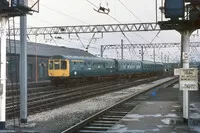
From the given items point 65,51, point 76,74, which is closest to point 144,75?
point 65,51

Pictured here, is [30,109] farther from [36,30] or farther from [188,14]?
[36,30]

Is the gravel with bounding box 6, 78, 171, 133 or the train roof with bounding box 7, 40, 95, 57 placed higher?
the train roof with bounding box 7, 40, 95, 57

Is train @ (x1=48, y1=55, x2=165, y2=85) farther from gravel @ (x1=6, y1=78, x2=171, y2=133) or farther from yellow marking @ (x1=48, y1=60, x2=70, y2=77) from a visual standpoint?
gravel @ (x1=6, y1=78, x2=171, y2=133)

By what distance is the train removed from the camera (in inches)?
1372

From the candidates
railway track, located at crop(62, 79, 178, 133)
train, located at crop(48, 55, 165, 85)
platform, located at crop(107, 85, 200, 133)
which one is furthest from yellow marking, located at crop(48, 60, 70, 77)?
platform, located at crop(107, 85, 200, 133)

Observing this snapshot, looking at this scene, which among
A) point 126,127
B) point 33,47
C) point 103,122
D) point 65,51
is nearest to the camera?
point 126,127

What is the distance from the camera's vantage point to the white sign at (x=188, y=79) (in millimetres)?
10664

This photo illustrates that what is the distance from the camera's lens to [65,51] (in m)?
62.1

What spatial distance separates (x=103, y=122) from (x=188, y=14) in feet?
14.8

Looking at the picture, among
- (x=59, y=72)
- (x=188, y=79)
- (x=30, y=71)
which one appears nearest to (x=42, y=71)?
(x=30, y=71)

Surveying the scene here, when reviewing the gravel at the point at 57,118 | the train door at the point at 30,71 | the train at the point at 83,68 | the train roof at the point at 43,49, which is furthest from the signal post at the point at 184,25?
the train door at the point at 30,71

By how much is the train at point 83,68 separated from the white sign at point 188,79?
24.3 metres

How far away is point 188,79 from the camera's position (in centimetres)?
1074

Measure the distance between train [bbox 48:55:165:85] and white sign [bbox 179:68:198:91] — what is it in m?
24.3
